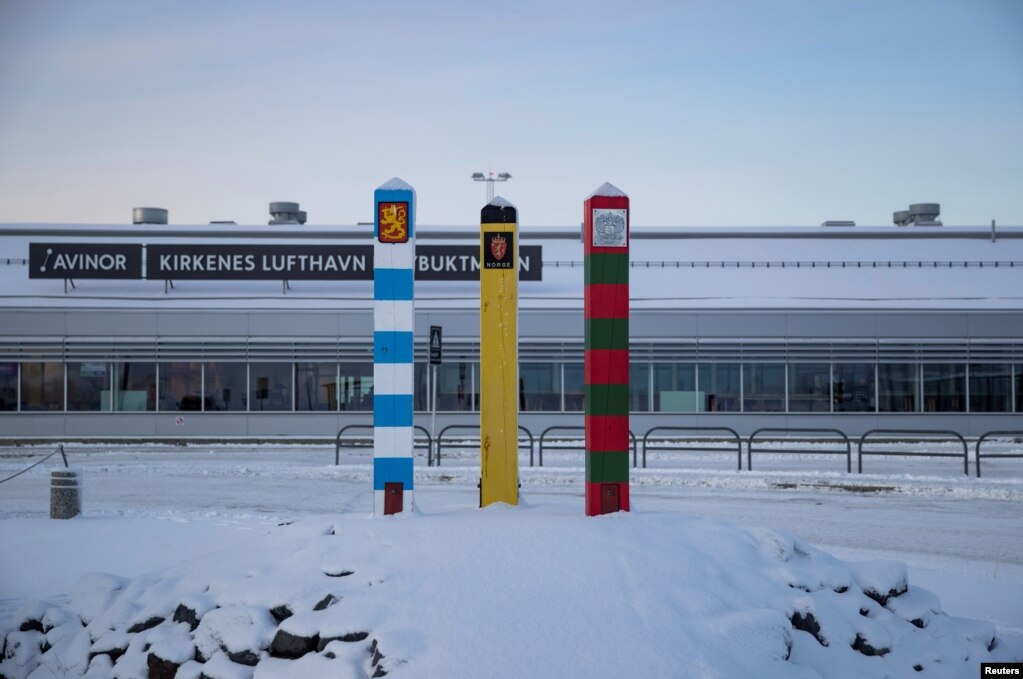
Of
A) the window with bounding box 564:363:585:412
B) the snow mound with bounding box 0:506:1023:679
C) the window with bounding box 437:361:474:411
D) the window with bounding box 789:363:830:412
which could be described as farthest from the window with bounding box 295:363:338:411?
the snow mound with bounding box 0:506:1023:679

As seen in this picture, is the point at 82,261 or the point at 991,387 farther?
the point at 82,261

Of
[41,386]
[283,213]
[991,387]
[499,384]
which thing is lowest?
[991,387]

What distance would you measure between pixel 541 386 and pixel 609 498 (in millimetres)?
26353

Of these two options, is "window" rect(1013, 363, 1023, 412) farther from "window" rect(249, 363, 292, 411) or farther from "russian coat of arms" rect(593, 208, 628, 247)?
"russian coat of arms" rect(593, 208, 628, 247)

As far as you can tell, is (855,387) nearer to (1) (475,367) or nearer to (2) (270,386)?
(1) (475,367)

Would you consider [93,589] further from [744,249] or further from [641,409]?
[744,249]

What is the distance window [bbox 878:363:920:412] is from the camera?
33.3 meters

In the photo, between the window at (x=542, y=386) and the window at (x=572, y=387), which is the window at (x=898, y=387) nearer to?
the window at (x=572, y=387)

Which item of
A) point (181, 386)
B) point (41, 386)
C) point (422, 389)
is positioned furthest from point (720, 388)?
point (41, 386)

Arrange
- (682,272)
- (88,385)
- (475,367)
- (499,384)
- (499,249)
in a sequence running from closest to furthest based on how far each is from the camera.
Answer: (499,384), (499,249), (475,367), (88,385), (682,272)

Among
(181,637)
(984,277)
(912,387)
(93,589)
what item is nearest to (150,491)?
(93,589)

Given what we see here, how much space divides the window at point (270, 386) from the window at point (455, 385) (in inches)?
187

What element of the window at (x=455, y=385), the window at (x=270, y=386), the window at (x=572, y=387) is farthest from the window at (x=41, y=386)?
the window at (x=572, y=387)

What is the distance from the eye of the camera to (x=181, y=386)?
3322cm
